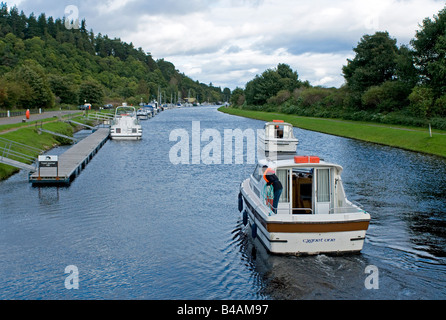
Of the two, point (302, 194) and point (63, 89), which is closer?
point (302, 194)

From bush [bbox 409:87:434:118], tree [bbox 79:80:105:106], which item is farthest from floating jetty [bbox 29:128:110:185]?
tree [bbox 79:80:105:106]

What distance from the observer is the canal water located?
14.6m

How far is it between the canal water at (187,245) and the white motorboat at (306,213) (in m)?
0.52

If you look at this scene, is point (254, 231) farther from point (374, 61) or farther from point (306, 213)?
point (374, 61)

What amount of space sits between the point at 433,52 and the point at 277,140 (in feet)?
106

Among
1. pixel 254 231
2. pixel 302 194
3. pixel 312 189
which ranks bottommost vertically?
pixel 254 231

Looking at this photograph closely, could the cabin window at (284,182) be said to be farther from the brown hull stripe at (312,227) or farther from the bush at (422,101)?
the bush at (422,101)

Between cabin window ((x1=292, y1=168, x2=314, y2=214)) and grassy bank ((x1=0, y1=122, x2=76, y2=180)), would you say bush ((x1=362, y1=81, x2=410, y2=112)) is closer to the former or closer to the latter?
grassy bank ((x1=0, y1=122, x2=76, y2=180))

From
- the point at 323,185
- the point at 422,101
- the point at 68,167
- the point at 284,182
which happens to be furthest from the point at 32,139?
the point at 422,101

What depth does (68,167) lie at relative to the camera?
3294 cm

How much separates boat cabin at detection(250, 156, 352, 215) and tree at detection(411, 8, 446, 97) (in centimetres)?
4678

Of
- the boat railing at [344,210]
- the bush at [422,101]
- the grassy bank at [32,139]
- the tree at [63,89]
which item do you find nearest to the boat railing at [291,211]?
the boat railing at [344,210]

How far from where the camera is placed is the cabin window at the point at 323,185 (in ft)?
59.7

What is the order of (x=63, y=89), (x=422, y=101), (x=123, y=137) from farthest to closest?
(x=63, y=89)
(x=422, y=101)
(x=123, y=137)
